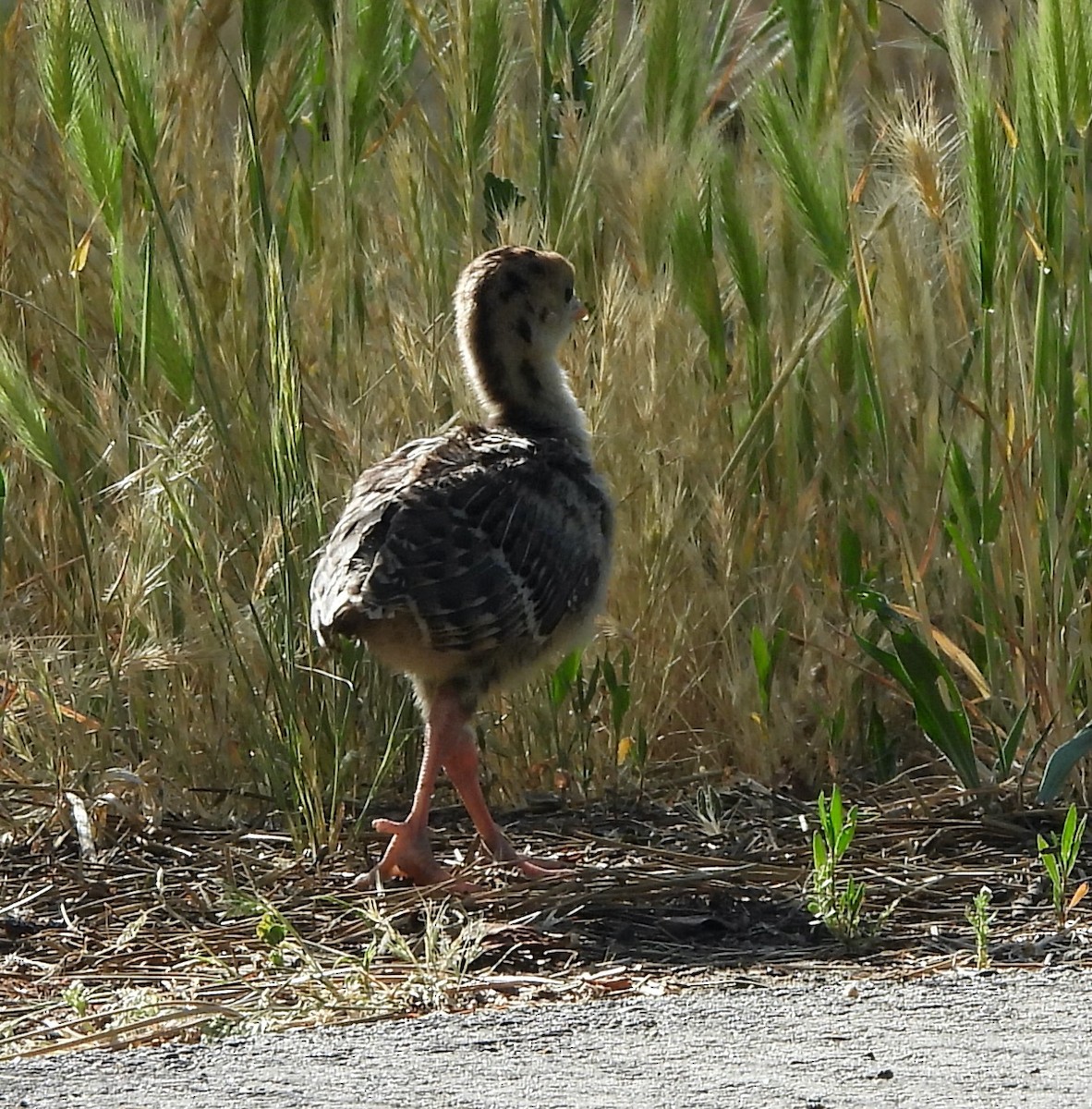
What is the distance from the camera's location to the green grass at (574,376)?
4.52 metres

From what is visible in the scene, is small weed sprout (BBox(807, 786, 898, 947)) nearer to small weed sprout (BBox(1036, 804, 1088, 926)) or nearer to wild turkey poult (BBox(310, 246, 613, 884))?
small weed sprout (BBox(1036, 804, 1088, 926))

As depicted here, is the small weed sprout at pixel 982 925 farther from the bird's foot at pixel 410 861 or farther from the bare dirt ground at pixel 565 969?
the bird's foot at pixel 410 861

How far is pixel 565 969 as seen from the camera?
376cm

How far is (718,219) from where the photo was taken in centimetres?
512

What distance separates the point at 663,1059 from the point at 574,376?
244 cm

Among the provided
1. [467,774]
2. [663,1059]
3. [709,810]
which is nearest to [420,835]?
[467,774]

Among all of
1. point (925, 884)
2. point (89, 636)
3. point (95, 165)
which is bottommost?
point (925, 884)

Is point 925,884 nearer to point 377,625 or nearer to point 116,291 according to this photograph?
point 377,625

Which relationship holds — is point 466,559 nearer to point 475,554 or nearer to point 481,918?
point 475,554

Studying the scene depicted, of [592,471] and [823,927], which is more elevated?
[592,471]

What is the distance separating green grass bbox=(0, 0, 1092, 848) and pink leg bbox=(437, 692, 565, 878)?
0.24 meters

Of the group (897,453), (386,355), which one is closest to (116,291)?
(386,355)

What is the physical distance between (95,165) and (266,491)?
75 centimetres

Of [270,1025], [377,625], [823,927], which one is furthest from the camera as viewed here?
[377,625]
